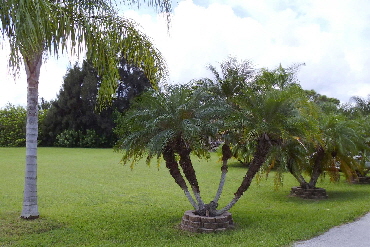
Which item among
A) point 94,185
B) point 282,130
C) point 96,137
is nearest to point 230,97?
point 282,130

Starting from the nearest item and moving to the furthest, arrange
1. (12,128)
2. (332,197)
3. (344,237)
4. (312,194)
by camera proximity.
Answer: (344,237), (312,194), (332,197), (12,128)

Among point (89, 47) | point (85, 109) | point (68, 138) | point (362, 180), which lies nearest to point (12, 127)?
point (68, 138)

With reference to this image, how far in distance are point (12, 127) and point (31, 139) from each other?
32.3 meters

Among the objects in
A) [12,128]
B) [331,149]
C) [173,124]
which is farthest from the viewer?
[12,128]

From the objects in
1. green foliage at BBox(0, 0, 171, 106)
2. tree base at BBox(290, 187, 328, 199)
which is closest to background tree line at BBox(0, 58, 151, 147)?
tree base at BBox(290, 187, 328, 199)

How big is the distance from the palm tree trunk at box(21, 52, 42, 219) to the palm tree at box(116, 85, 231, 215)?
5.76ft

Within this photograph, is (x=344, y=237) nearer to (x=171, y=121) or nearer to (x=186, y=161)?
(x=186, y=161)

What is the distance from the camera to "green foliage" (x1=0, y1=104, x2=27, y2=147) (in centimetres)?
3669

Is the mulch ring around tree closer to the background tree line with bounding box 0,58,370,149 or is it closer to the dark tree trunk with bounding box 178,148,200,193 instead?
the dark tree trunk with bounding box 178,148,200,193

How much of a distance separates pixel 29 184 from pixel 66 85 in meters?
30.7

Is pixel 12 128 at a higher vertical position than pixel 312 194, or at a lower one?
higher

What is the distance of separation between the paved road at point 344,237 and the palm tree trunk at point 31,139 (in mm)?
4924

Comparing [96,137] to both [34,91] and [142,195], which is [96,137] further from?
[34,91]

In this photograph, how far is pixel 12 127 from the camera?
37.2 m
